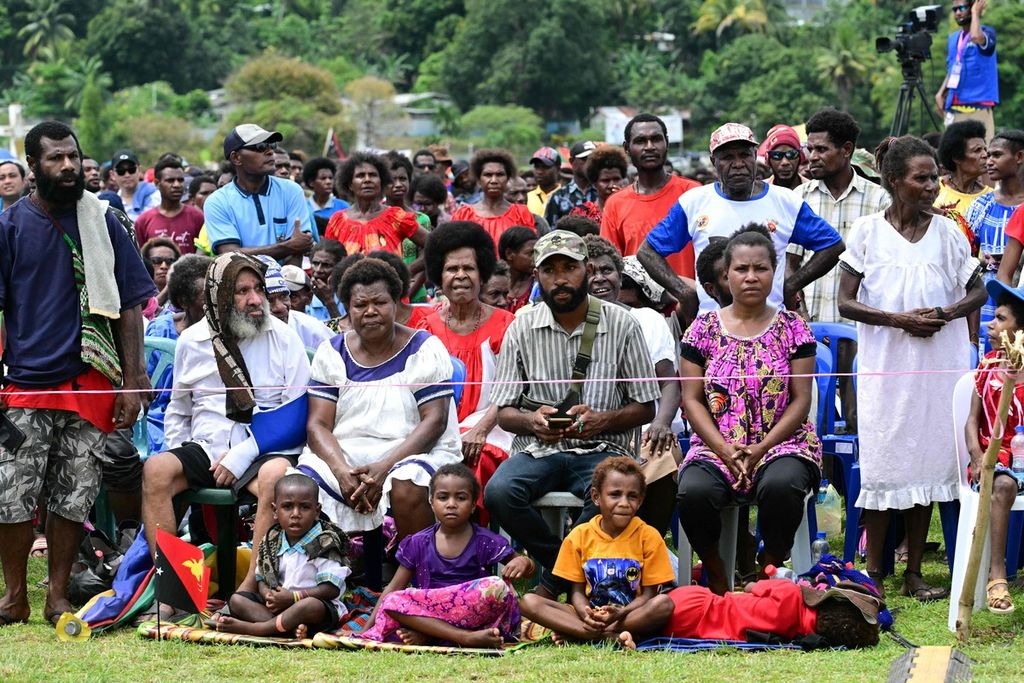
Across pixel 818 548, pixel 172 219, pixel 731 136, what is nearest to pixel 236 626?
pixel 818 548

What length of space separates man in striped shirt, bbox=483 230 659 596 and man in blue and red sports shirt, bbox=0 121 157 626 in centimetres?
172

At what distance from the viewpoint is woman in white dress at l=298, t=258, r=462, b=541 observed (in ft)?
23.3

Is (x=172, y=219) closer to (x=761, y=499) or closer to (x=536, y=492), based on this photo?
(x=536, y=492)

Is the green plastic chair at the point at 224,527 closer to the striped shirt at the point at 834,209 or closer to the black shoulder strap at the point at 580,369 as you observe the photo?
the black shoulder strap at the point at 580,369

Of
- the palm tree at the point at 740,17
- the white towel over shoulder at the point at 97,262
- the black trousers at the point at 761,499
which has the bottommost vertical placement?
the black trousers at the point at 761,499

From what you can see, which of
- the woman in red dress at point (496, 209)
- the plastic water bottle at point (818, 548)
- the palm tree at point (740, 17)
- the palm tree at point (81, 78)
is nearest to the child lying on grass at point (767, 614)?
the plastic water bottle at point (818, 548)

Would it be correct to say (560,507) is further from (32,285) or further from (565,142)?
(565,142)

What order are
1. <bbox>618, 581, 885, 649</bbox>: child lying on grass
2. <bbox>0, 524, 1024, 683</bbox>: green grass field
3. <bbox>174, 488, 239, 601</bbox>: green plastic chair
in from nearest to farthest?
<bbox>0, 524, 1024, 683</bbox>: green grass field, <bbox>618, 581, 885, 649</bbox>: child lying on grass, <bbox>174, 488, 239, 601</bbox>: green plastic chair

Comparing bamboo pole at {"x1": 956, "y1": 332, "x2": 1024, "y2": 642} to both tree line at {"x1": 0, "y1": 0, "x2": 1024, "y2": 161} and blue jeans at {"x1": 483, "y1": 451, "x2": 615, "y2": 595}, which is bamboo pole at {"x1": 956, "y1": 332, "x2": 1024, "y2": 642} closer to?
blue jeans at {"x1": 483, "y1": 451, "x2": 615, "y2": 595}

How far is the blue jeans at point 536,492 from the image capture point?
6.85 m

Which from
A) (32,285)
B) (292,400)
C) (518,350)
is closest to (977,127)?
(518,350)

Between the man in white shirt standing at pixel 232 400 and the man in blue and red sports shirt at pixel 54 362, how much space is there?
0.35 metres

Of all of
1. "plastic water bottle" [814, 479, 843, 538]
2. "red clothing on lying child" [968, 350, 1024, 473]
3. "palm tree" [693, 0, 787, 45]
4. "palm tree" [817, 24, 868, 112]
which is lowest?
"plastic water bottle" [814, 479, 843, 538]

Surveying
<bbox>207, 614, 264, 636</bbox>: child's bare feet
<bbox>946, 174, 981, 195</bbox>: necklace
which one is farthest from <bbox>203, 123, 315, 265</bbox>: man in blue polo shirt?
<bbox>946, 174, 981, 195</bbox>: necklace
